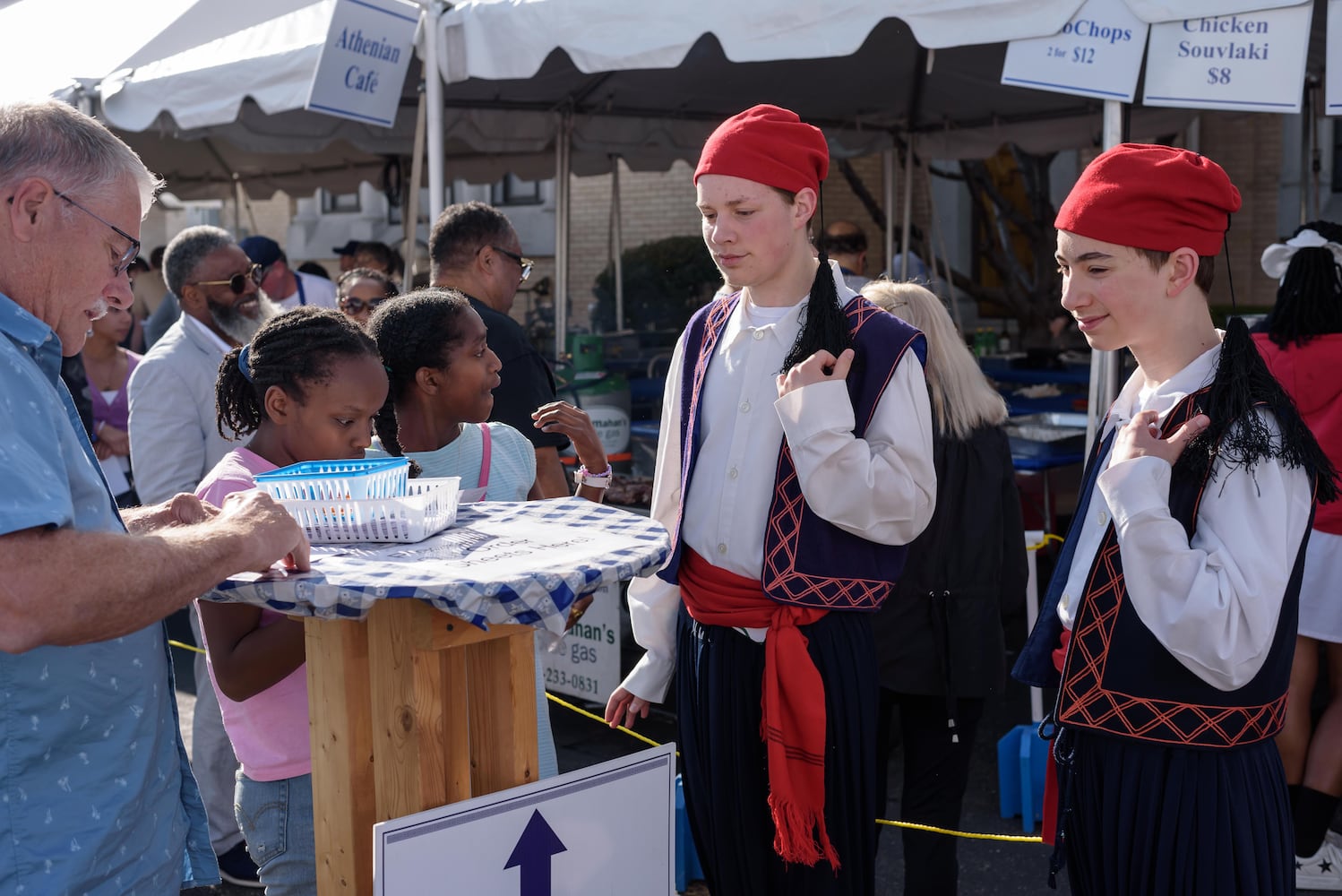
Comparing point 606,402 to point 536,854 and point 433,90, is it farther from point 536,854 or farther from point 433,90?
point 536,854

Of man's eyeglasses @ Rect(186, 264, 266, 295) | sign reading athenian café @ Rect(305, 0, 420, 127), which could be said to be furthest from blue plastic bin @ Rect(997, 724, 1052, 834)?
sign reading athenian café @ Rect(305, 0, 420, 127)

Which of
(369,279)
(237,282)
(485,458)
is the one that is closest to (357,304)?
(369,279)

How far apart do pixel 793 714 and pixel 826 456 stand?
1.74 feet

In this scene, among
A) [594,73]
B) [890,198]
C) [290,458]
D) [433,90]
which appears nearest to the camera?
[290,458]

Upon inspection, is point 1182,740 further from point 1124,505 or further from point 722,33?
point 722,33

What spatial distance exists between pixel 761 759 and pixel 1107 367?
8.88 ft

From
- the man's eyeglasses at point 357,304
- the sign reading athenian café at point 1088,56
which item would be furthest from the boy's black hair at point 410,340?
the man's eyeglasses at point 357,304

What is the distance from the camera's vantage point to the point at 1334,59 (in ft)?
13.0

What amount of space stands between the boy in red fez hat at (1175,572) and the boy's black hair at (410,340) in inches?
52.6

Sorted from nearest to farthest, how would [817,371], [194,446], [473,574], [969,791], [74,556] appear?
1. [74,556]
2. [473,574]
3. [817,371]
4. [194,446]
5. [969,791]

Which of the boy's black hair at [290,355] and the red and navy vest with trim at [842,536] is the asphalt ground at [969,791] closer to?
the red and navy vest with trim at [842,536]

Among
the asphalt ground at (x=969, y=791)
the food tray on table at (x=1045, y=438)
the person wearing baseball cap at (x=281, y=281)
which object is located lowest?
→ the asphalt ground at (x=969, y=791)

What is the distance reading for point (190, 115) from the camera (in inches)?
270

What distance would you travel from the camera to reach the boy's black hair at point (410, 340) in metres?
2.74
